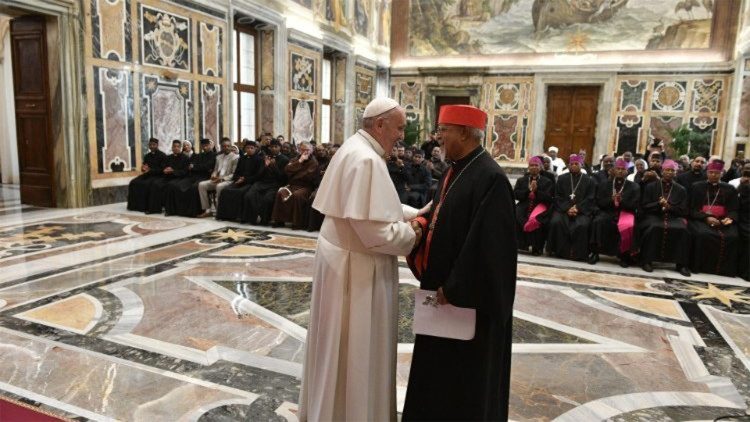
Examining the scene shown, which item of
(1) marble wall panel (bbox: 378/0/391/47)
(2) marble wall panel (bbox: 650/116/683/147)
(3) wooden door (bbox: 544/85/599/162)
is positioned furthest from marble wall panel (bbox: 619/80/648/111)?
(1) marble wall panel (bbox: 378/0/391/47)

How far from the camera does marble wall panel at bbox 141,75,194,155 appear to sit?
31.6 ft

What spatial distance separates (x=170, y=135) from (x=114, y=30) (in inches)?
83.9

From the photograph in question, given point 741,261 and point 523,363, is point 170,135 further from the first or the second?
point 741,261

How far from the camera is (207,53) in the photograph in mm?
10812

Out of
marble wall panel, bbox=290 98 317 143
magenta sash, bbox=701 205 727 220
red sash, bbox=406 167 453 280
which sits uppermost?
marble wall panel, bbox=290 98 317 143

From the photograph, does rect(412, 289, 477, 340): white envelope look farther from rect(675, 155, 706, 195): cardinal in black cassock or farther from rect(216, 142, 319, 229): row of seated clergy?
rect(675, 155, 706, 195): cardinal in black cassock

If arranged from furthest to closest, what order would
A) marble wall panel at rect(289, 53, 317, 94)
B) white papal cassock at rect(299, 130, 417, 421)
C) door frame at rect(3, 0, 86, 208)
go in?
marble wall panel at rect(289, 53, 317, 94) → door frame at rect(3, 0, 86, 208) → white papal cassock at rect(299, 130, 417, 421)

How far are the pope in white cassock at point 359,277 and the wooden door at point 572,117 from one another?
1638cm

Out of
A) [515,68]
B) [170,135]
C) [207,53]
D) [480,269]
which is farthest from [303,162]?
[515,68]

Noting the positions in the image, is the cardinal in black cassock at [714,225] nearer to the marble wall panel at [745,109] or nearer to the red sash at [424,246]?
the red sash at [424,246]

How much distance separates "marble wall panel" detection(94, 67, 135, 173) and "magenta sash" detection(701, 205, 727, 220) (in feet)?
30.2

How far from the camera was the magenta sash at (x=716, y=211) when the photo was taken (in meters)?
6.26

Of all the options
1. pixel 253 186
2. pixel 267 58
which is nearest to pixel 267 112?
pixel 267 58

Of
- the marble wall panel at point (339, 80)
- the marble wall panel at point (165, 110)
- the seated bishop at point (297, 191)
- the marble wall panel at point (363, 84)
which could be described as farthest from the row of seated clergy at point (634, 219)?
the marble wall panel at point (363, 84)
